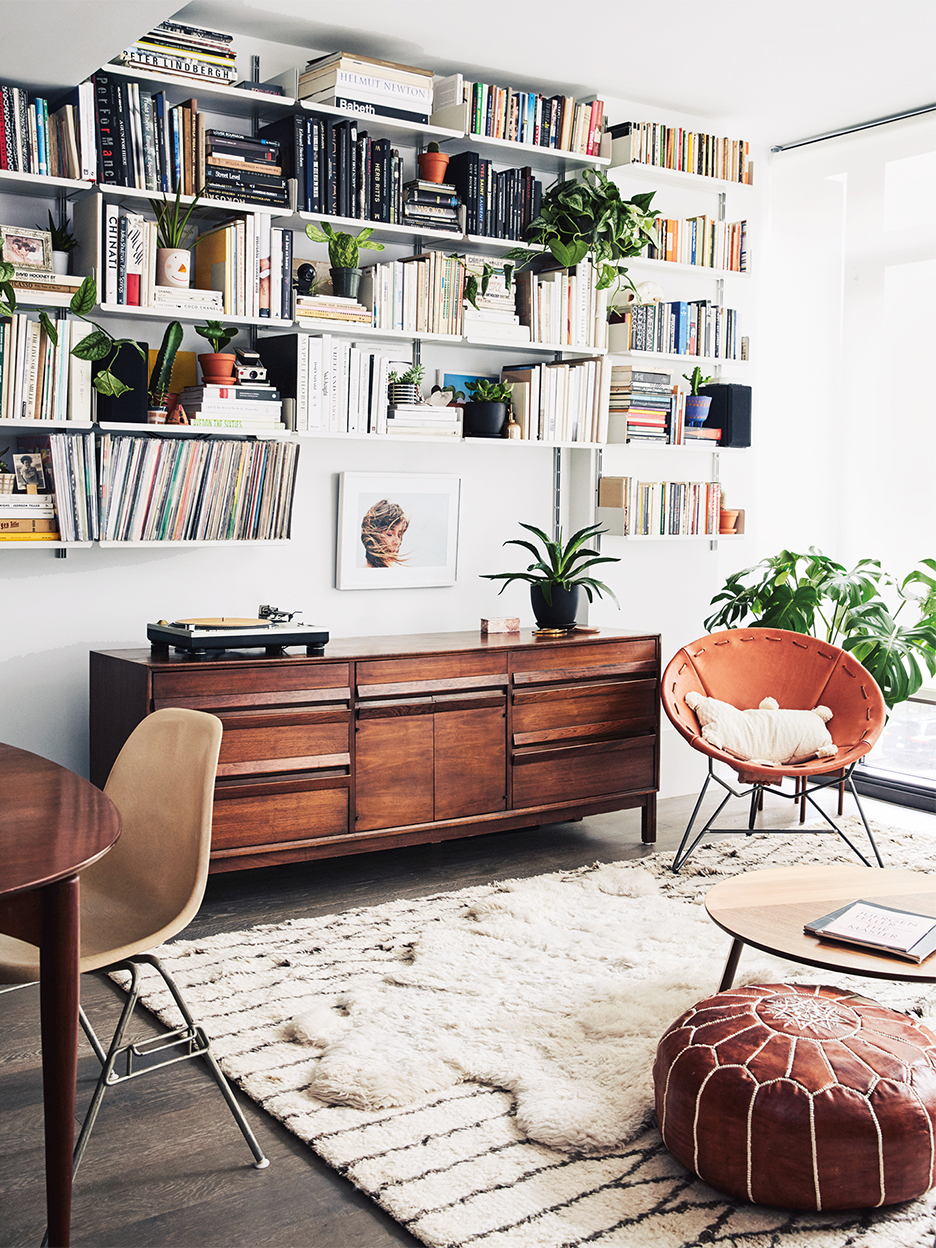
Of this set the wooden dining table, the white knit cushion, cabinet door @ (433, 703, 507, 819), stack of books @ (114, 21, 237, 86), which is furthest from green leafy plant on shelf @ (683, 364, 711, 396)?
the wooden dining table

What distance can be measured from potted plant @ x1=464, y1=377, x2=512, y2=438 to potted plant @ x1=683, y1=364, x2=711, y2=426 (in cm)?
98

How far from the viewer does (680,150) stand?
511 cm

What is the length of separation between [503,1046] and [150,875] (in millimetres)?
990

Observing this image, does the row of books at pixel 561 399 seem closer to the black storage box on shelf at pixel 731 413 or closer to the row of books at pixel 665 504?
the row of books at pixel 665 504

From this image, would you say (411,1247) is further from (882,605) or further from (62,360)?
(882,605)

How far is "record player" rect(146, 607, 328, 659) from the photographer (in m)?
3.86

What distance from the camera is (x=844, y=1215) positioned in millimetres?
2258

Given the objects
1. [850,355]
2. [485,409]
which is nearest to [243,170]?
[485,409]

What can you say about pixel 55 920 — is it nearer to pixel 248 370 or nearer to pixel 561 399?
pixel 248 370

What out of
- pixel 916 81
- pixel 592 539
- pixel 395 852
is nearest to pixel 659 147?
pixel 916 81

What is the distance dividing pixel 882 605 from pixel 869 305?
157 centimetres

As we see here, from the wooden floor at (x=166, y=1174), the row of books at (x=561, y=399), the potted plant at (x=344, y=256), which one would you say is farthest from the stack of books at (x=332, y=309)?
the wooden floor at (x=166, y=1174)

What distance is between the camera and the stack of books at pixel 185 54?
3.82 m

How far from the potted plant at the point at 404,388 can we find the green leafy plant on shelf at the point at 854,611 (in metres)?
1.75
